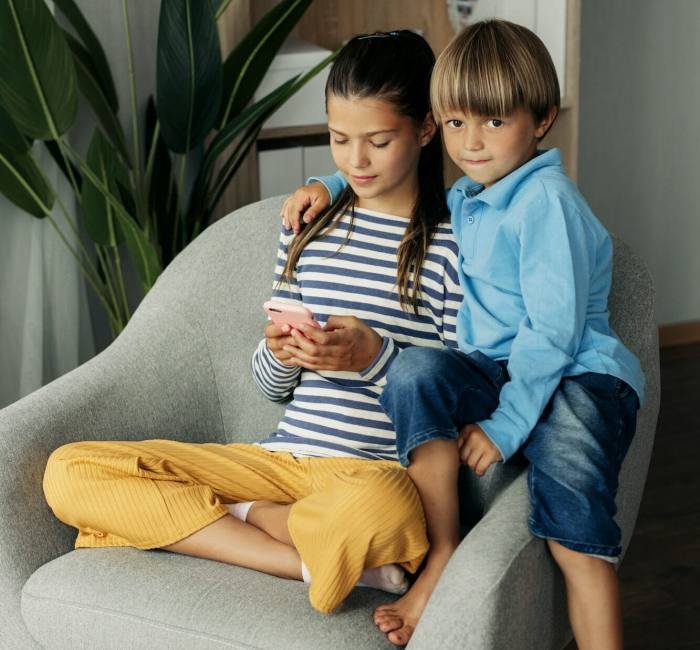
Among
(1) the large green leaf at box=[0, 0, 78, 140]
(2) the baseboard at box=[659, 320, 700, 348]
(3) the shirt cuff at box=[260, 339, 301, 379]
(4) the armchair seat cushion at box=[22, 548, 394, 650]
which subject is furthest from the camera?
(2) the baseboard at box=[659, 320, 700, 348]

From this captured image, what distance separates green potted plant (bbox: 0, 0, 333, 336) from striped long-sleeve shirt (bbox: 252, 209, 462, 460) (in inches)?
23.6

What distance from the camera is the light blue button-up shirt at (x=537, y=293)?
1404 mm

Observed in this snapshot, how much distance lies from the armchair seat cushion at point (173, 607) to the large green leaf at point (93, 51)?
3.72 ft

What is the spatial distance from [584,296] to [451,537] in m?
0.34

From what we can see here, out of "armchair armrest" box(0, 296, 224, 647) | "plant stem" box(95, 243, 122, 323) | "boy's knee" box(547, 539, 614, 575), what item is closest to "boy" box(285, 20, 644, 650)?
"boy's knee" box(547, 539, 614, 575)

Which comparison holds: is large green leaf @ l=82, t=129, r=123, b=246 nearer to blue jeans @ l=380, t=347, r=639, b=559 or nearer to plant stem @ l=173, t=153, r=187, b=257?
plant stem @ l=173, t=153, r=187, b=257

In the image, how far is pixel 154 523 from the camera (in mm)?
1484

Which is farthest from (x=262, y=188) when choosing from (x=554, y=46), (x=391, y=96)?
(x=391, y=96)

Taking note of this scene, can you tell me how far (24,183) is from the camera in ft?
7.25

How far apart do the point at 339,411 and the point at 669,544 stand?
1053 mm

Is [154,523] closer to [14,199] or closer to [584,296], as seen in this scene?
[584,296]

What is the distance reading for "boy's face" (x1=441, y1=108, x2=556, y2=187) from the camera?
4.86ft

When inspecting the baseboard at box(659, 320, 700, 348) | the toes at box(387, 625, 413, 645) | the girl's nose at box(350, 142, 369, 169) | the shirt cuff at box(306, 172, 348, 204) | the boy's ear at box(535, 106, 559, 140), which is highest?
the boy's ear at box(535, 106, 559, 140)

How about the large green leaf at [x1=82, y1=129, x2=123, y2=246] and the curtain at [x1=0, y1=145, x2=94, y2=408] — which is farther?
the curtain at [x1=0, y1=145, x2=94, y2=408]
